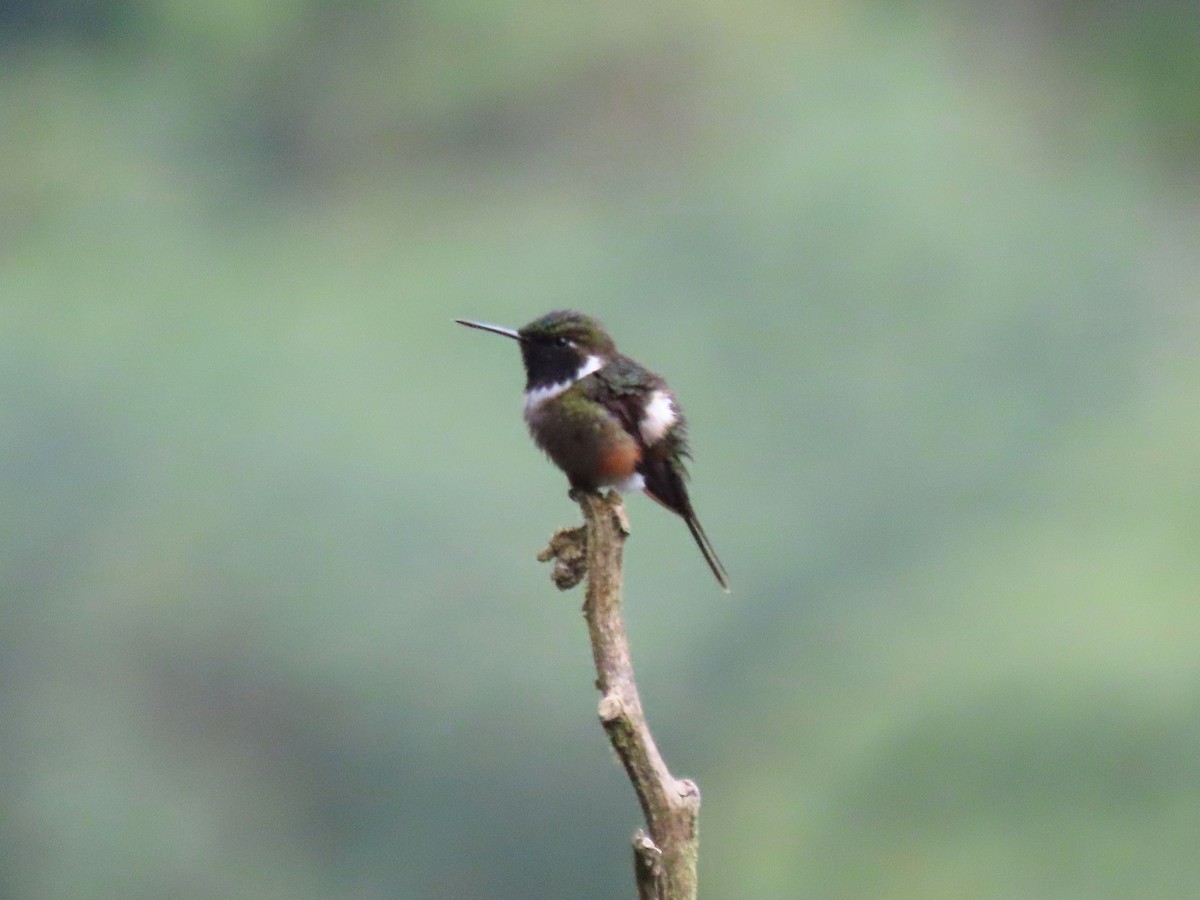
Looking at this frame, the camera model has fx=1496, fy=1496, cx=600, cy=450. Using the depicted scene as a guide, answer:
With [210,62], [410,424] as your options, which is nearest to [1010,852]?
[410,424]

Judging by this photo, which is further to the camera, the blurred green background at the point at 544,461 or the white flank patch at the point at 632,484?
the blurred green background at the point at 544,461

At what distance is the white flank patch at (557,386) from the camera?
358 centimetres

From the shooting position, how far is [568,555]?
288 cm

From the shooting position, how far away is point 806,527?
19.7ft

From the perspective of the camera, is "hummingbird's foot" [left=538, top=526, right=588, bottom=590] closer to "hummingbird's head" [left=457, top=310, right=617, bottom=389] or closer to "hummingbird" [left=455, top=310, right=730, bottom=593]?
"hummingbird" [left=455, top=310, right=730, bottom=593]

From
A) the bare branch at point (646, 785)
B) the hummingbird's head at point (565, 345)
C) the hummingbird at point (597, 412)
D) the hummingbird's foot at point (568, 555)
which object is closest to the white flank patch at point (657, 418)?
the hummingbird at point (597, 412)

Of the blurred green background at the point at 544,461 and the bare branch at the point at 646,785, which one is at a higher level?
the blurred green background at the point at 544,461

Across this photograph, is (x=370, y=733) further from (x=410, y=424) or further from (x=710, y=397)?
(x=710, y=397)

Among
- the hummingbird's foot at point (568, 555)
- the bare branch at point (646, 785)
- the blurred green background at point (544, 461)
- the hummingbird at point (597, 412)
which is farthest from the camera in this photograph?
the blurred green background at point (544, 461)

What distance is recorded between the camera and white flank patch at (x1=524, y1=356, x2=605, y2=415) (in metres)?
3.58

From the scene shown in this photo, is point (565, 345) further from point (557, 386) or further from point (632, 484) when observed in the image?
point (632, 484)

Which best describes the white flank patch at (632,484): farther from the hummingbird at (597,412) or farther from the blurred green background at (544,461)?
the blurred green background at (544,461)

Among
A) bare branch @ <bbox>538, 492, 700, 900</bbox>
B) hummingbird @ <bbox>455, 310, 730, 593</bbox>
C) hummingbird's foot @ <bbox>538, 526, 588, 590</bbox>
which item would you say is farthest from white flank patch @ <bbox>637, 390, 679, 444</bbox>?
bare branch @ <bbox>538, 492, 700, 900</bbox>

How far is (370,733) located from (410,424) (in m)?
1.26
